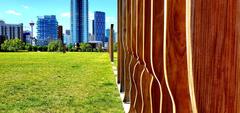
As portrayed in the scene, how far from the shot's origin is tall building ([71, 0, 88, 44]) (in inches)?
5253

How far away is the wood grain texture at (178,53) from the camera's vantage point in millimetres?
1229

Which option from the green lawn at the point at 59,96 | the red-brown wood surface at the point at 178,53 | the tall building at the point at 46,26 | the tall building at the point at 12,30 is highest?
the tall building at the point at 46,26

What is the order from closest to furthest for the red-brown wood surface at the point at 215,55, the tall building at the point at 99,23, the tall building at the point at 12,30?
the red-brown wood surface at the point at 215,55
the tall building at the point at 12,30
the tall building at the point at 99,23

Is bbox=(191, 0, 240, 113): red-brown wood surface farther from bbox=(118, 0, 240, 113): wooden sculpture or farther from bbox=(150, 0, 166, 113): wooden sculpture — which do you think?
bbox=(150, 0, 166, 113): wooden sculpture

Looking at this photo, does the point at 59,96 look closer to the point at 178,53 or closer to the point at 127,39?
the point at 127,39

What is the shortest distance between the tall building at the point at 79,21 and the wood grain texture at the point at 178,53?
127199mm

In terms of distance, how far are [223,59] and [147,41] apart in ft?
4.31

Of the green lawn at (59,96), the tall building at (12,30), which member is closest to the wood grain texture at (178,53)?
the green lawn at (59,96)

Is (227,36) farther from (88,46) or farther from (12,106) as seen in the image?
(88,46)

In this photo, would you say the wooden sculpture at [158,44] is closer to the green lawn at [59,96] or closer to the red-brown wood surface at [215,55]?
the red-brown wood surface at [215,55]

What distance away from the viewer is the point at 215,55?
859 mm

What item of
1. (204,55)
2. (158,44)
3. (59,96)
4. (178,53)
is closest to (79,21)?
(59,96)

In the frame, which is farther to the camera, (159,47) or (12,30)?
(12,30)

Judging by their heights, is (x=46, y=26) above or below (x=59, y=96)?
above
